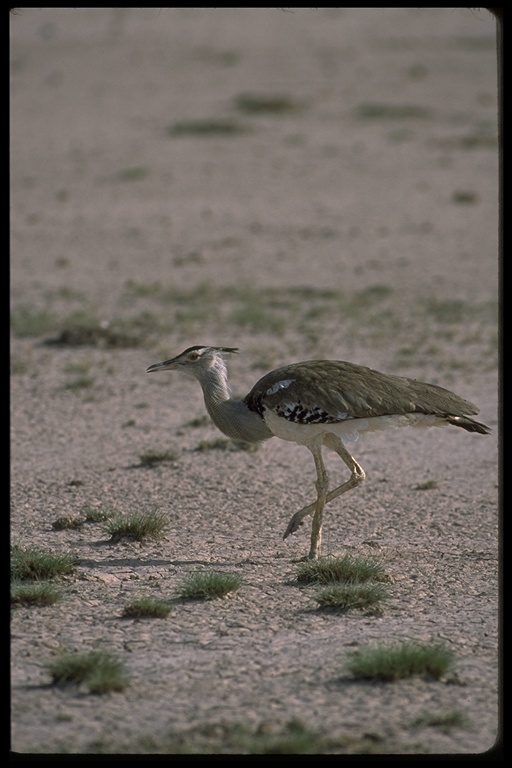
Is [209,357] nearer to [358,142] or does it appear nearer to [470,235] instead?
[470,235]

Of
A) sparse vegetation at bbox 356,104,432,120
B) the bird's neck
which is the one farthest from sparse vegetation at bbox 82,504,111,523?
sparse vegetation at bbox 356,104,432,120

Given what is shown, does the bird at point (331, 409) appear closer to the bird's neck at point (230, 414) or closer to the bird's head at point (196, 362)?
the bird's neck at point (230, 414)

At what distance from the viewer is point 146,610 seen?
5.22 meters

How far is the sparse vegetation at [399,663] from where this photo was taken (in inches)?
179

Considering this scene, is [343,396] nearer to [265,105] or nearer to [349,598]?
[349,598]

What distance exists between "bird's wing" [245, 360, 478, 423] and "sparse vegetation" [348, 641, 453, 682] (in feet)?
5.41

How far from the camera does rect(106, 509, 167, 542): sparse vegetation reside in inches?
250

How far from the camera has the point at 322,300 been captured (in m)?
13.0

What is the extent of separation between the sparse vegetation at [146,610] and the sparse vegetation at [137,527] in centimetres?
110

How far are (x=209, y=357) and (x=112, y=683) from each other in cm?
262

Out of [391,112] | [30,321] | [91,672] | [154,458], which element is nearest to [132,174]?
[30,321]

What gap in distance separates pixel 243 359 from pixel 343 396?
4724 millimetres

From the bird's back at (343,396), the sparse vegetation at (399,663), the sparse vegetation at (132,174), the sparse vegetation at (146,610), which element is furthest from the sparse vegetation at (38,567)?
the sparse vegetation at (132,174)

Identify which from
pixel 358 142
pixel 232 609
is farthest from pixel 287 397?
pixel 358 142
